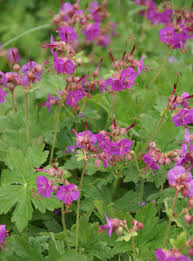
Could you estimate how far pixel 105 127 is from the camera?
106 inches

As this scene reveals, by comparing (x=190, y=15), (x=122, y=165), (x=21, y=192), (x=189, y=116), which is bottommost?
(x=21, y=192)

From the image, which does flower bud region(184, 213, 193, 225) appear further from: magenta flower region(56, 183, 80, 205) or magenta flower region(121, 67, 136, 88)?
magenta flower region(121, 67, 136, 88)

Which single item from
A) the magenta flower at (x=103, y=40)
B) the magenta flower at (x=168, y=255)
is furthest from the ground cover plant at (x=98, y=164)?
the magenta flower at (x=103, y=40)

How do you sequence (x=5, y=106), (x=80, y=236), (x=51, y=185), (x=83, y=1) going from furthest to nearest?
1. (x=83, y=1)
2. (x=5, y=106)
3. (x=80, y=236)
4. (x=51, y=185)

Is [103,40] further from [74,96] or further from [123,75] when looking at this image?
[123,75]

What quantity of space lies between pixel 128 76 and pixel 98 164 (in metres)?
0.50

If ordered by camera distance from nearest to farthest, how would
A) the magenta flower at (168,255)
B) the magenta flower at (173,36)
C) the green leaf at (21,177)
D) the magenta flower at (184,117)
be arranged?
the magenta flower at (168,255)
the magenta flower at (184,117)
the green leaf at (21,177)
the magenta flower at (173,36)

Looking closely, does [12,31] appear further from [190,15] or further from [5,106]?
[190,15]

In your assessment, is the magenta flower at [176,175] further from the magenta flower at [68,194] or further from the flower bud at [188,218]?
the magenta flower at [68,194]

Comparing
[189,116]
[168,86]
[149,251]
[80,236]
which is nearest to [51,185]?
[80,236]

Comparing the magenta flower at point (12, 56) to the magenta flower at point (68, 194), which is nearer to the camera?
the magenta flower at point (68, 194)

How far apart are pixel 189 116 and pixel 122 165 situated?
46 centimetres

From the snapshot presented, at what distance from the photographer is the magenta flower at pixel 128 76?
1917 mm

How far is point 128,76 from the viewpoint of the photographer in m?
1.95
